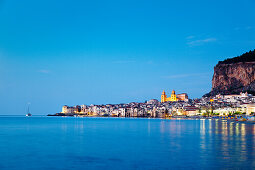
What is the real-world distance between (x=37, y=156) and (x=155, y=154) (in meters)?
9.73

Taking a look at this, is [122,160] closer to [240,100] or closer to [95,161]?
[95,161]

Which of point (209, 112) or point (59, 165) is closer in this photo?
point (59, 165)

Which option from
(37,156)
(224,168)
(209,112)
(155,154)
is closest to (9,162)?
(37,156)

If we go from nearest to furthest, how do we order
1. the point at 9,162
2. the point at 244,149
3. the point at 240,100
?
the point at 9,162
the point at 244,149
the point at 240,100

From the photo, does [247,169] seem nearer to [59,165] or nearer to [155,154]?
[155,154]

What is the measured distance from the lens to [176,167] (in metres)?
20.4

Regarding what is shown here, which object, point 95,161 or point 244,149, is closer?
point 95,161

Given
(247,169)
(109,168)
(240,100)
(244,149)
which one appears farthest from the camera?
(240,100)

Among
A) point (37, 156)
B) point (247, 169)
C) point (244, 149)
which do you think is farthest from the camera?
point (244, 149)

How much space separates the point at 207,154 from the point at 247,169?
727 cm

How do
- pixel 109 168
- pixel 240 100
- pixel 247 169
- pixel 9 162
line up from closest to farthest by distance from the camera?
1. pixel 247 169
2. pixel 109 168
3. pixel 9 162
4. pixel 240 100

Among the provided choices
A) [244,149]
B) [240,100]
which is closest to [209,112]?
[240,100]

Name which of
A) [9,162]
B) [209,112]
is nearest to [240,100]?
[209,112]

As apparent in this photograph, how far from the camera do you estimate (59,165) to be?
851 inches
